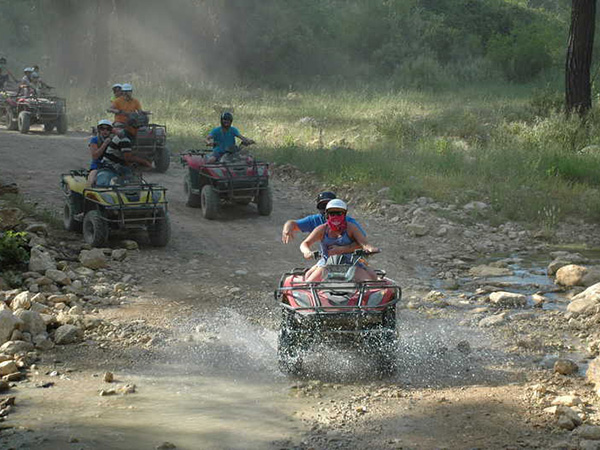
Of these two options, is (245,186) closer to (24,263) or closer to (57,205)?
(57,205)

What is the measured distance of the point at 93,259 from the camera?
11000mm

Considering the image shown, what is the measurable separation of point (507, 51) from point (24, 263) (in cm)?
2607

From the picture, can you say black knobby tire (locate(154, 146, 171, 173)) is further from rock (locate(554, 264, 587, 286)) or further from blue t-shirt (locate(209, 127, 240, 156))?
rock (locate(554, 264, 587, 286))

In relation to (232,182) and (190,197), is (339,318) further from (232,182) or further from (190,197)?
(190,197)

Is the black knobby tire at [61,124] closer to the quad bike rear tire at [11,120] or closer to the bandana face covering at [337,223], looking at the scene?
the quad bike rear tire at [11,120]

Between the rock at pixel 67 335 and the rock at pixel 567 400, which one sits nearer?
the rock at pixel 567 400

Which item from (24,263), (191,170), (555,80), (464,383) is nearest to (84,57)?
(555,80)

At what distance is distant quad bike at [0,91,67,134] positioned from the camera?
2158cm

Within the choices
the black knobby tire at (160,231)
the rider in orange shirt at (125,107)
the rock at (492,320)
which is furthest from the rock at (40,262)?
the rider in orange shirt at (125,107)

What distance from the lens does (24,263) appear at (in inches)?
413

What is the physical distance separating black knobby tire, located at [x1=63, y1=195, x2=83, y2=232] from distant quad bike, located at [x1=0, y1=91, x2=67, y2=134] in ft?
31.7

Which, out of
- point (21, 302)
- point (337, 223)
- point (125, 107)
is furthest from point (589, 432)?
point (125, 107)

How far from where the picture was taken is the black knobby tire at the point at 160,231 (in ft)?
39.8

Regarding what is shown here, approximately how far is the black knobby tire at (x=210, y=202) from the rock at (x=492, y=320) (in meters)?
5.91
